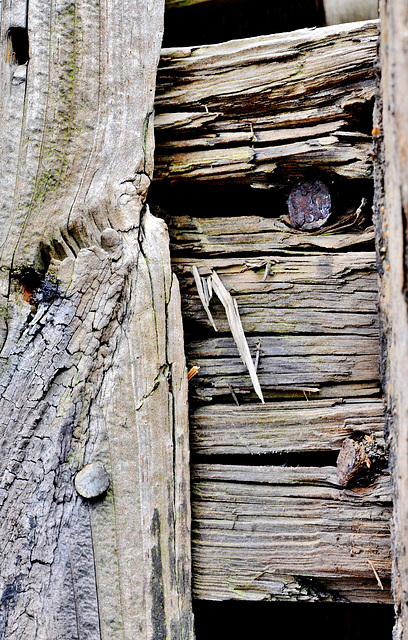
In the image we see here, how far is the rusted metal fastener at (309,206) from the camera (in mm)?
1327

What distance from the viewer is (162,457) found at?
1.22m

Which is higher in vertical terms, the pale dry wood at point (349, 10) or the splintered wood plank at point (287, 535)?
the pale dry wood at point (349, 10)

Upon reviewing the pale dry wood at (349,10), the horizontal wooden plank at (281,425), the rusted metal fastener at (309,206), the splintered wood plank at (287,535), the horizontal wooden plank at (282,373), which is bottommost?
the splintered wood plank at (287,535)

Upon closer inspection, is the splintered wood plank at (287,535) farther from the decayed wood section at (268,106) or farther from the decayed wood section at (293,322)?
the decayed wood section at (268,106)

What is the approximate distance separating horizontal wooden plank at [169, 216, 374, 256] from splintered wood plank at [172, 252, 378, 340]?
3cm

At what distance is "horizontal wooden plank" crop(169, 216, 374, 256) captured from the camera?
1322 mm

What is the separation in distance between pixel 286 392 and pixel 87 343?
505mm

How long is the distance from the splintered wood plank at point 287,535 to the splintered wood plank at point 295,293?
0.36 metres

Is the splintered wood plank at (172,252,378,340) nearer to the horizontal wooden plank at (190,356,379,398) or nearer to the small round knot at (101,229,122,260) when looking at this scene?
the horizontal wooden plank at (190,356,379,398)

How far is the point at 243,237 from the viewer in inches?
53.8

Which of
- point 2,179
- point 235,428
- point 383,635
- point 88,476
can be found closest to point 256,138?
point 2,179

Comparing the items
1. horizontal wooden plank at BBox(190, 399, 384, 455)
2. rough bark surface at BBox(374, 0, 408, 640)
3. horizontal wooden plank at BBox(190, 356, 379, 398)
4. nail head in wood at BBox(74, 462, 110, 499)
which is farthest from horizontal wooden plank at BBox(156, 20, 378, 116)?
nail head in wood at BBox(74, 462, 110, 499)

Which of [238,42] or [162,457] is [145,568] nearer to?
[162,457]

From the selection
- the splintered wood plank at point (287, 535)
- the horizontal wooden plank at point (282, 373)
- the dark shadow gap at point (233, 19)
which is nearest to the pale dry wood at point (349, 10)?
the dark shadow gap at point (233, 19)
